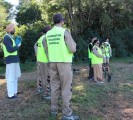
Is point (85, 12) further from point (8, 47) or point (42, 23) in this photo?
point (8, 47)

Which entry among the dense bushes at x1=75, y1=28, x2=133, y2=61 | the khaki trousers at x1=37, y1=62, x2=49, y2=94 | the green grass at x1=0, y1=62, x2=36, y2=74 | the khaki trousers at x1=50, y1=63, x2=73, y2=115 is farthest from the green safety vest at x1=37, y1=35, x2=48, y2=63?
the dense bushes at x1=75, y1=28, x2=133, y2=61

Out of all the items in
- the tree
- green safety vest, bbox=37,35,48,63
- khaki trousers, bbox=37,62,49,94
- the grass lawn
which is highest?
the tree

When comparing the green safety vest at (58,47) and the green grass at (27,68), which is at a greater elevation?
the green safety vest at (58,47)

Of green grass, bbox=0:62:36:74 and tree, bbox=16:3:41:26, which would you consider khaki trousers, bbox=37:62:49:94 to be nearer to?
green grass, bbox=0:62:36:74

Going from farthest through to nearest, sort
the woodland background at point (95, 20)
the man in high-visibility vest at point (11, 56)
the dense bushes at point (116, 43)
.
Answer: the woodland background at point (95, 20)
the dense bushes at point (116, 43)
the man in high-visibility vest at point (11, 56)

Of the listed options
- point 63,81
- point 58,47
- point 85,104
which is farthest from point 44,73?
point 58,47

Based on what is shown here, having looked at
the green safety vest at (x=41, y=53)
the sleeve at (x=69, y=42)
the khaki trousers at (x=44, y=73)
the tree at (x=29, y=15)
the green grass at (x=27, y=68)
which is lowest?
the green grass at (x=27, y=68)

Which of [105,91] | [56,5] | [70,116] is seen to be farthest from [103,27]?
[70,116]

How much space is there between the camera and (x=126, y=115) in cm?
812

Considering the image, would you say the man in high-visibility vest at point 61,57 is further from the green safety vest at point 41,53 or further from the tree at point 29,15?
the tree at point 29,15

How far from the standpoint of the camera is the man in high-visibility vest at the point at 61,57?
22.4 ft

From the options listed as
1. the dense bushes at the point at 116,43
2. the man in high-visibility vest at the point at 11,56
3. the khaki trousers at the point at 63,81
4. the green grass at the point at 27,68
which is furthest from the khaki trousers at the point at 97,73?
the dense bushes at the point at 116,43

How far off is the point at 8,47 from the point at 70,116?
2778 mm

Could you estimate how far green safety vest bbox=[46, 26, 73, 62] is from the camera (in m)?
6.84
